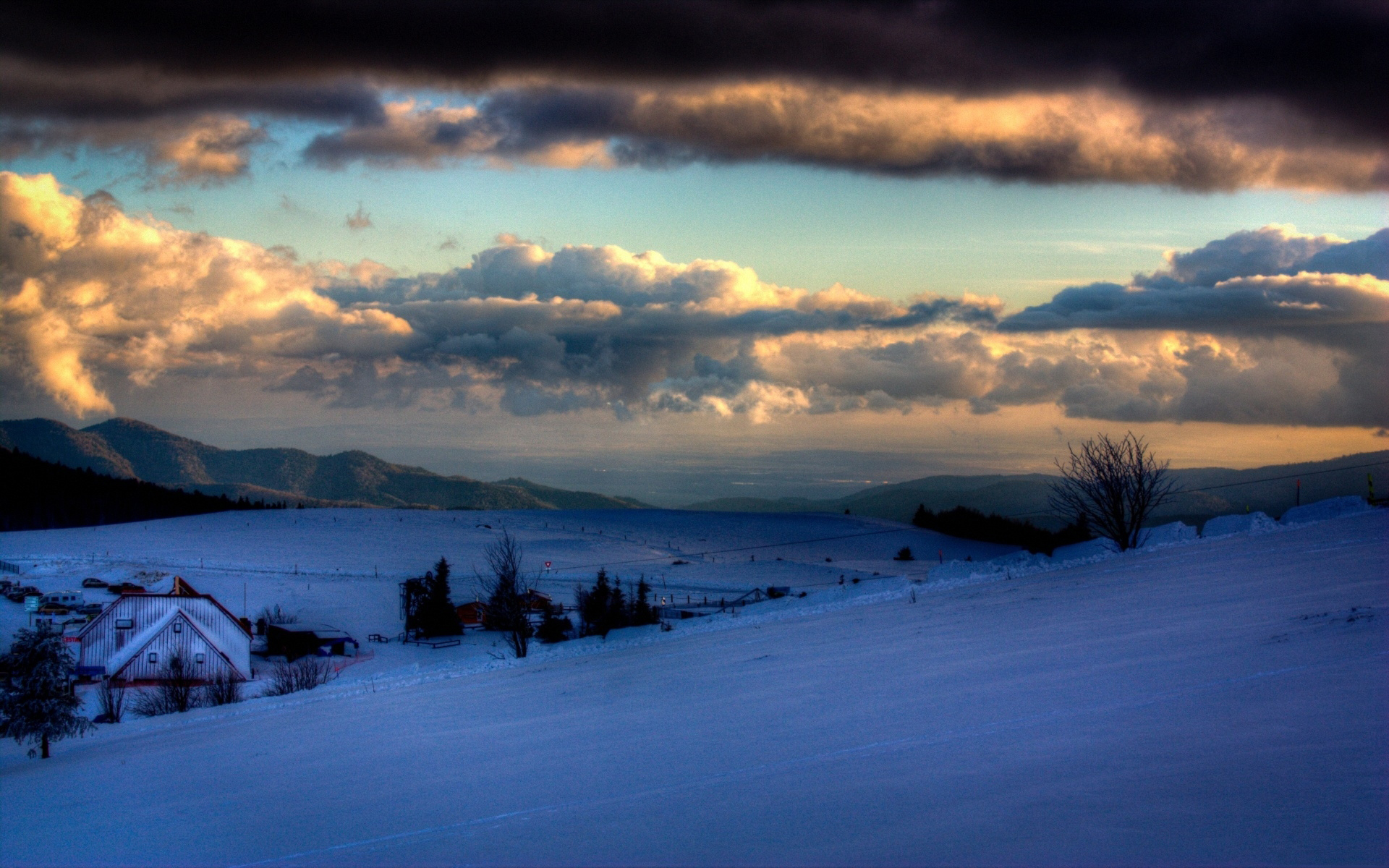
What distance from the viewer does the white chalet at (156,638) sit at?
3688cm

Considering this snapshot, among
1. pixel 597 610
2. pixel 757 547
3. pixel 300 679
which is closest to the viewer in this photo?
pixel 300 679

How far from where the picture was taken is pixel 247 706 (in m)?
21.0

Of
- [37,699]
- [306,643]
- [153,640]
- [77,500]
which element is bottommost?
[306,643]

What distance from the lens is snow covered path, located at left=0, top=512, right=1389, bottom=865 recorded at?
5480mm

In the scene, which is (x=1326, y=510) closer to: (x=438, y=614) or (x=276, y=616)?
(x=438, y=614)

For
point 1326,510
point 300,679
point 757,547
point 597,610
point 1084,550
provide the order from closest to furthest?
point 1326,510 < point 1084,550 < point 300,679 < point 597,610 < point 757,547

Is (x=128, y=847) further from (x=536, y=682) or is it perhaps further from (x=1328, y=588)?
(x=1328, y=588)

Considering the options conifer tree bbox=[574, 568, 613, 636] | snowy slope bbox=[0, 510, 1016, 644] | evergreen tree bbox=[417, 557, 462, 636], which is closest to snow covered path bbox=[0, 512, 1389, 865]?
conifer tree bbox=[574, 568, 613, 636]

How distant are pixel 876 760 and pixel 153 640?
3880cm

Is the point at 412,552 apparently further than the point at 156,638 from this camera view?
Yes

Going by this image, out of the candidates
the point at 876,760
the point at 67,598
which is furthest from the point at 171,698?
the point at 876,760

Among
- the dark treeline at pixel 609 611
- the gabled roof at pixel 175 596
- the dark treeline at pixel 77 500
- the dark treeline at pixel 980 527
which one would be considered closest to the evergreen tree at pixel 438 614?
the gabled roof at pixel 175 596

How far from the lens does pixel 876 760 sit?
7512mm

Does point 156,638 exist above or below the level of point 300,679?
above
